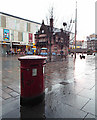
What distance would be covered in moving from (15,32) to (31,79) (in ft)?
140

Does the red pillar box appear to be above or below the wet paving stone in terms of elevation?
above

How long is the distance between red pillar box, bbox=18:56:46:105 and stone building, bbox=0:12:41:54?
128ft

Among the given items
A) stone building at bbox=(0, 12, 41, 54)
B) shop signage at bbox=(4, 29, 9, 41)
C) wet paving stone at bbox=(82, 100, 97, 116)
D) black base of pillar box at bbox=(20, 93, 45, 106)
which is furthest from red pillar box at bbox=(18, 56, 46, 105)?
shop signage at bbox=(4, 29, 9, 41)

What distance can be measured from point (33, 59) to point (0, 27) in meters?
39.6

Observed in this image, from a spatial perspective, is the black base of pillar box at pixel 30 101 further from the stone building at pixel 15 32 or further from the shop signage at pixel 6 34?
the shop signage at pixel 6 34

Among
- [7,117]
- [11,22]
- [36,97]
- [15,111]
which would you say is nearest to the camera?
[7,117]

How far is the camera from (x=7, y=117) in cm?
232

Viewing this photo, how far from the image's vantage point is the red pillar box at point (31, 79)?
2.66m

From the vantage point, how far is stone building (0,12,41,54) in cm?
3747

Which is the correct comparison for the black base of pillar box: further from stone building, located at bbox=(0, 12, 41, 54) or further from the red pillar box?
stone building, located at bbox=(0, 12, 41, 54)

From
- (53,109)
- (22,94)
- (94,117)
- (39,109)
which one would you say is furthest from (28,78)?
(94,117)

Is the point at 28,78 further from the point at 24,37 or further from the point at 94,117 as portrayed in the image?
the point at 24,37

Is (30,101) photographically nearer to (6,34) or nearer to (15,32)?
(6,34)

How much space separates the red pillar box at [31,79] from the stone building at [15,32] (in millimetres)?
38888
